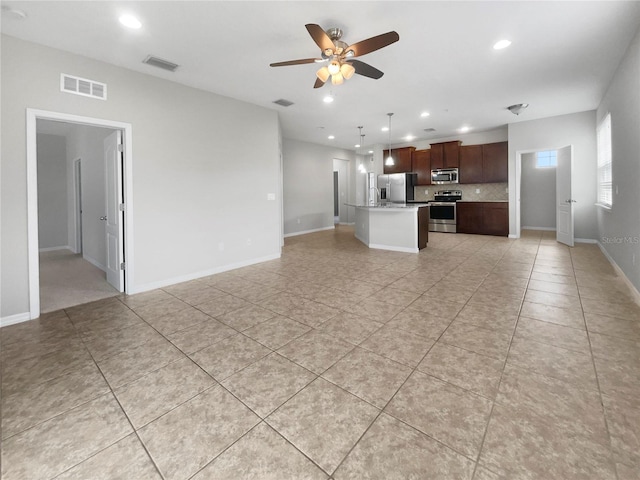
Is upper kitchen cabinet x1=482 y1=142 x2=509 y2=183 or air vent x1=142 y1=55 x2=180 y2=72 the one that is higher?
air vent x1=142 y1=55 x2=180 y2=72

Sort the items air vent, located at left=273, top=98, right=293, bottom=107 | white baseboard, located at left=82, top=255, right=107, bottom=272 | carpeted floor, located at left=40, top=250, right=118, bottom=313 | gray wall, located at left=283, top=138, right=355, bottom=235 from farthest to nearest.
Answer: gray wall, located at left=283, top=138, right=355, bottom=235
white baseboard, located at left=82, top=255, right=107, bottom=272
air vent, located at left=273, top=98, right=293, bottom=107
carpeted floor, located at left=40, top=250, right=118, bottom=313

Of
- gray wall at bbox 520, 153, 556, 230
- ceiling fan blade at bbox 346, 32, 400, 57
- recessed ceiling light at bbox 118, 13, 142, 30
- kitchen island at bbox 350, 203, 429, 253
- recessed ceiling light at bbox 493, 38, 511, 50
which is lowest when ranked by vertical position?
kitchen island at bbox 350, 203, 429, 253

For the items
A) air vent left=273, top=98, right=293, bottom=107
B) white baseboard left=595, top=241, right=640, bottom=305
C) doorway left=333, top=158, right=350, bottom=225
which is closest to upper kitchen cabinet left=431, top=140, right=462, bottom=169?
doorway left=333, top=158, right=350, bottom=225

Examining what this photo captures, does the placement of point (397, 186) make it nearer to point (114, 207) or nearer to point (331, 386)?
point (114, 207)

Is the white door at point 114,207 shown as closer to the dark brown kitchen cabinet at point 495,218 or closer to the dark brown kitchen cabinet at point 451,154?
the dark brown kitchen cabinet at point 451,154

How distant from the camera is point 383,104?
5.45m

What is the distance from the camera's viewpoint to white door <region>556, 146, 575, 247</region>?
20.3 ft

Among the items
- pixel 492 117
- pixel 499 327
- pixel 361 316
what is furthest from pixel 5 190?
pixel 492 117

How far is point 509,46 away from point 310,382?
418 cm

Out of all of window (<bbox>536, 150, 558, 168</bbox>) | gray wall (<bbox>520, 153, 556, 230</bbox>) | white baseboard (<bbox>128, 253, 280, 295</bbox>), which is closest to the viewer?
white baseboard (<bbox>128, 253, 280, 295</bbox>)

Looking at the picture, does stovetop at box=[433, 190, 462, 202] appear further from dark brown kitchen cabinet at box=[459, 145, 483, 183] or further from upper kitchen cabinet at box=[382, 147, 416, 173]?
upper kitchen cabinet at box=[382, 147, 416, 173]

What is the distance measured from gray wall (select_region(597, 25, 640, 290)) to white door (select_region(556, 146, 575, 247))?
1454mm

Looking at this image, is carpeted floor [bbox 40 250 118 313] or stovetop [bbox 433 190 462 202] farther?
stovetop [bbox 433 190 462 202]

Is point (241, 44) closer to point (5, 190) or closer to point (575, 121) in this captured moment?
point (5, 190)
